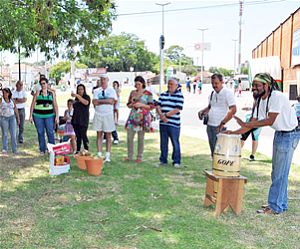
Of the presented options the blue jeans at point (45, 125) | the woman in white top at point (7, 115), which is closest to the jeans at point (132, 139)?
the blue jeans at point (45, 125)

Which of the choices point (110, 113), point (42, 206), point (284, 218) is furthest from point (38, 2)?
point (284, 218)

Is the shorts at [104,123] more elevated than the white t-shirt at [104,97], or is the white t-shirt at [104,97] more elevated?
the white t-shirt at [104,97]

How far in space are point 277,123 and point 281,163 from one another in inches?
19.5

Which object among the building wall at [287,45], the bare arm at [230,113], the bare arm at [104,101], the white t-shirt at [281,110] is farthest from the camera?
the building wall at [287,45]

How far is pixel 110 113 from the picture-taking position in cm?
795

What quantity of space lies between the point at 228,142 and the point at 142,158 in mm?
4067

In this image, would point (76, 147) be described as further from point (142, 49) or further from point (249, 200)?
point (142, 49)

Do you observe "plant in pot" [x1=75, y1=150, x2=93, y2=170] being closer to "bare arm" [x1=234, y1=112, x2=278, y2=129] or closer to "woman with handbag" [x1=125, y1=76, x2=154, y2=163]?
"woman with handbag" [x1=125, y1=76, x2=154, y2=163]

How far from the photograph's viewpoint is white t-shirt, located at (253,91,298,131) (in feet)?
15.6

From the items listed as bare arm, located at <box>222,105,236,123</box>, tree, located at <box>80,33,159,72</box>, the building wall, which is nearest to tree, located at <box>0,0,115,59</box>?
bare arm, located at <box>222,105,236,123</box>

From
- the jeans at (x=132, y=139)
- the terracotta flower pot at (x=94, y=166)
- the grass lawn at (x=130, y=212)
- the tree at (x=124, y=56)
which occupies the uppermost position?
the tree at (x=124, y=56)

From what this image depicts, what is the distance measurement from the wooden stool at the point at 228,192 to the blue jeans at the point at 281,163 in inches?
15.8

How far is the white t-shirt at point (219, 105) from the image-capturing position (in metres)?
7.08

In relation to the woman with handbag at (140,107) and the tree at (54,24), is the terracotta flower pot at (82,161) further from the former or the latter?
the tree at (54,24)
